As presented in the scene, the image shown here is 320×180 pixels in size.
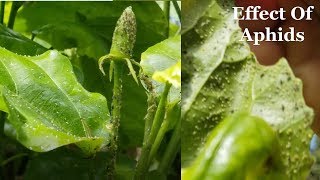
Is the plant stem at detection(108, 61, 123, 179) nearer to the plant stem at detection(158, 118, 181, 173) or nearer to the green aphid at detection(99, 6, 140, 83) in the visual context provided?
the green aphid at detection(99, 6, 140, 83)

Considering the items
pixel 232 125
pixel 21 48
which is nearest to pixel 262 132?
pixel 232 125

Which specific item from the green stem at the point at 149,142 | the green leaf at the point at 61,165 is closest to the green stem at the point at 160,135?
the green stem at the point at 149,142

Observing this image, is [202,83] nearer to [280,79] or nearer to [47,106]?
[280,79]

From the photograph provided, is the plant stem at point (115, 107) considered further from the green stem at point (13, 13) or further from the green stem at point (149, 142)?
the green stem at point (13, 13)

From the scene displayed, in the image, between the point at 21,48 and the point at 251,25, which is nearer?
the point at 251,25

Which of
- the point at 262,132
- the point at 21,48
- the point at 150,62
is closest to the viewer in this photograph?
the point at 262,132
